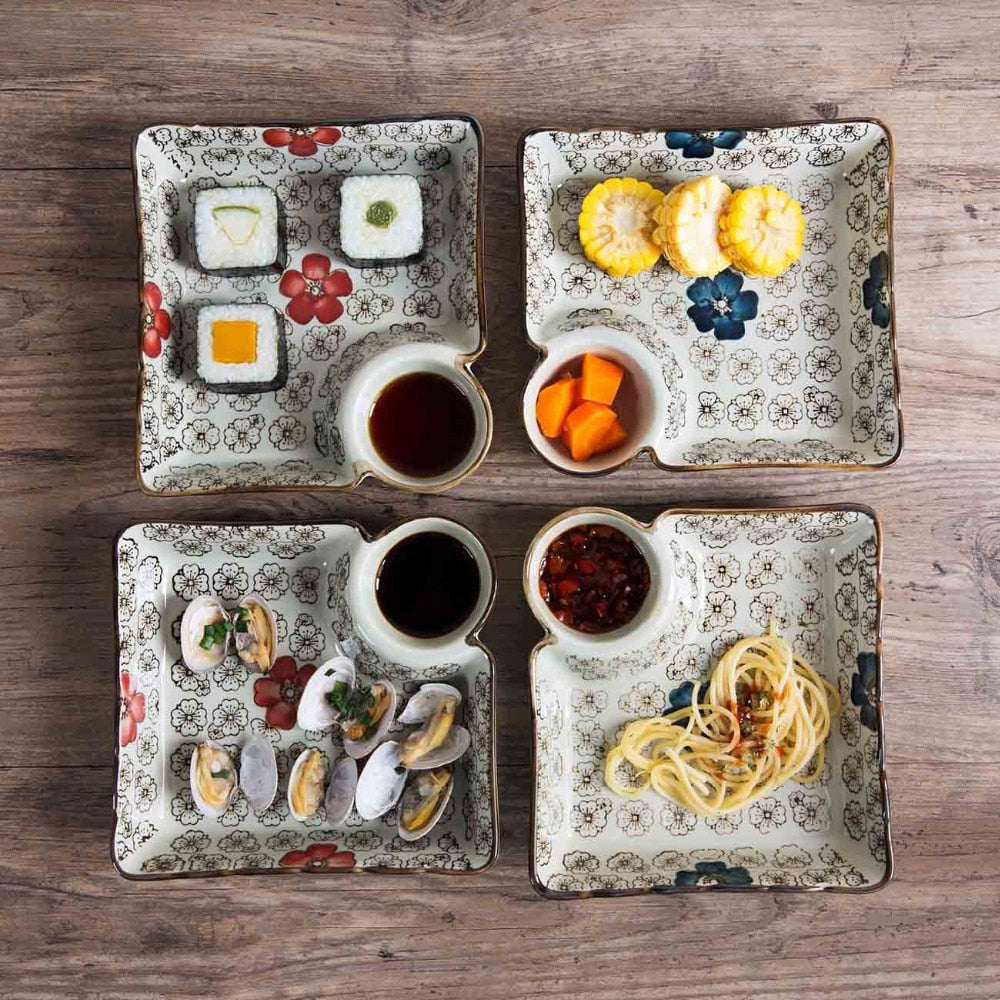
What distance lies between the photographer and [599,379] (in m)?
1.86

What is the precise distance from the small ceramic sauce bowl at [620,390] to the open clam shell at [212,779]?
100 cm

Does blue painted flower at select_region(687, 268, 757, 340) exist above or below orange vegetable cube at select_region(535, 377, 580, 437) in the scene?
above

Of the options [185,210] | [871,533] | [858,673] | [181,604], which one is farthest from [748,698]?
[185,210]

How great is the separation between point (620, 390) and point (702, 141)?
60 cm

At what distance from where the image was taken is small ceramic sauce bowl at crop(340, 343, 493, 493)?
1840 millimetres

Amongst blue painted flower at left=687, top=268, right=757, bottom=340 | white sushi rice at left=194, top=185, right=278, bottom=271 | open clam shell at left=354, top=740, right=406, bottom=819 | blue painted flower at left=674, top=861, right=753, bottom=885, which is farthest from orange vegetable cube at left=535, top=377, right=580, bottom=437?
blue painted flower at left=674, top=861, right=753, bottom=885

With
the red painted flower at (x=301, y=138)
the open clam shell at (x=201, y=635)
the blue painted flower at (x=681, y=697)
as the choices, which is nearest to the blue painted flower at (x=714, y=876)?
the blue painted flower at (x=681, y=697)

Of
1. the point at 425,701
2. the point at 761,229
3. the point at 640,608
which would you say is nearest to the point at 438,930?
the point at 425,701

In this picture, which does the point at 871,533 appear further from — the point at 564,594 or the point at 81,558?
the point at 81,558

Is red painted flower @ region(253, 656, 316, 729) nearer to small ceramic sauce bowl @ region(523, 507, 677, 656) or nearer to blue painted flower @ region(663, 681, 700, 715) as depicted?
small ceramic sauce bowl @ region(523, 507, 677, 656)

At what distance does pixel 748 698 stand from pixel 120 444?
1.56 m

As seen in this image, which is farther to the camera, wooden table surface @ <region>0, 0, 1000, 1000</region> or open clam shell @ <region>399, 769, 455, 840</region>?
wooden table surface @ <region>0, 0, 1000, 1000</region>

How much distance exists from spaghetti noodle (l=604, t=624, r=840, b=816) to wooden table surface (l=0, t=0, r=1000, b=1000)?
25 centimetres

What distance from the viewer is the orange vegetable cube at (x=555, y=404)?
1.86 meters
